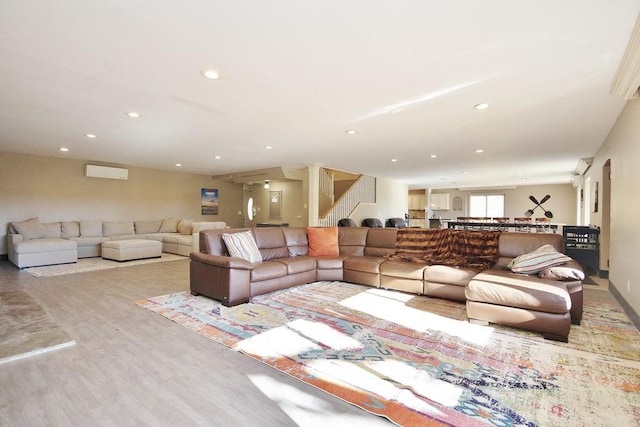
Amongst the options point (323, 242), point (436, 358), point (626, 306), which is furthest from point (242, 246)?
point (626, 306)

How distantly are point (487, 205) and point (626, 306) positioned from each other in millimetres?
11861

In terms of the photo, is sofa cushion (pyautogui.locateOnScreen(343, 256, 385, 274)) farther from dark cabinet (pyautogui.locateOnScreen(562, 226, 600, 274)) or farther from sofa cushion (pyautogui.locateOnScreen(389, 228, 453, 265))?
dark cabinet (pyautogui.locateOnScreen(562, 226, 600, 274))

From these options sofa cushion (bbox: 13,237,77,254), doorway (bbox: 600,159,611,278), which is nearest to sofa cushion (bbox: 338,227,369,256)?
doorway (bbox: 600,159,611,278)

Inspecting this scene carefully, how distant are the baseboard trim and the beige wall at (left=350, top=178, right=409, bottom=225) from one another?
659cm

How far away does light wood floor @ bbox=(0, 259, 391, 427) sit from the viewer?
1.72 metres

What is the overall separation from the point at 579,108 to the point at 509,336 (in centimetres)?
295

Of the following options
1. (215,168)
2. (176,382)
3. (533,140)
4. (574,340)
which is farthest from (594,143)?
(215,168)

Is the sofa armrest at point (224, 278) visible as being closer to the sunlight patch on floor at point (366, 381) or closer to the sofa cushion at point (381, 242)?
the sunlight patch on floor at point (366, 381)

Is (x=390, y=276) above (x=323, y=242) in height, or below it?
below

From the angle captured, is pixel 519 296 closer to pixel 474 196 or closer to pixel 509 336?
pixel 509 336

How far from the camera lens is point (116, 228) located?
27.2ft

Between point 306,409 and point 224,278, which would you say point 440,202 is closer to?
point 224,278

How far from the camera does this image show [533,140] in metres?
5.36

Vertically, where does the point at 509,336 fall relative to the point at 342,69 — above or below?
below
